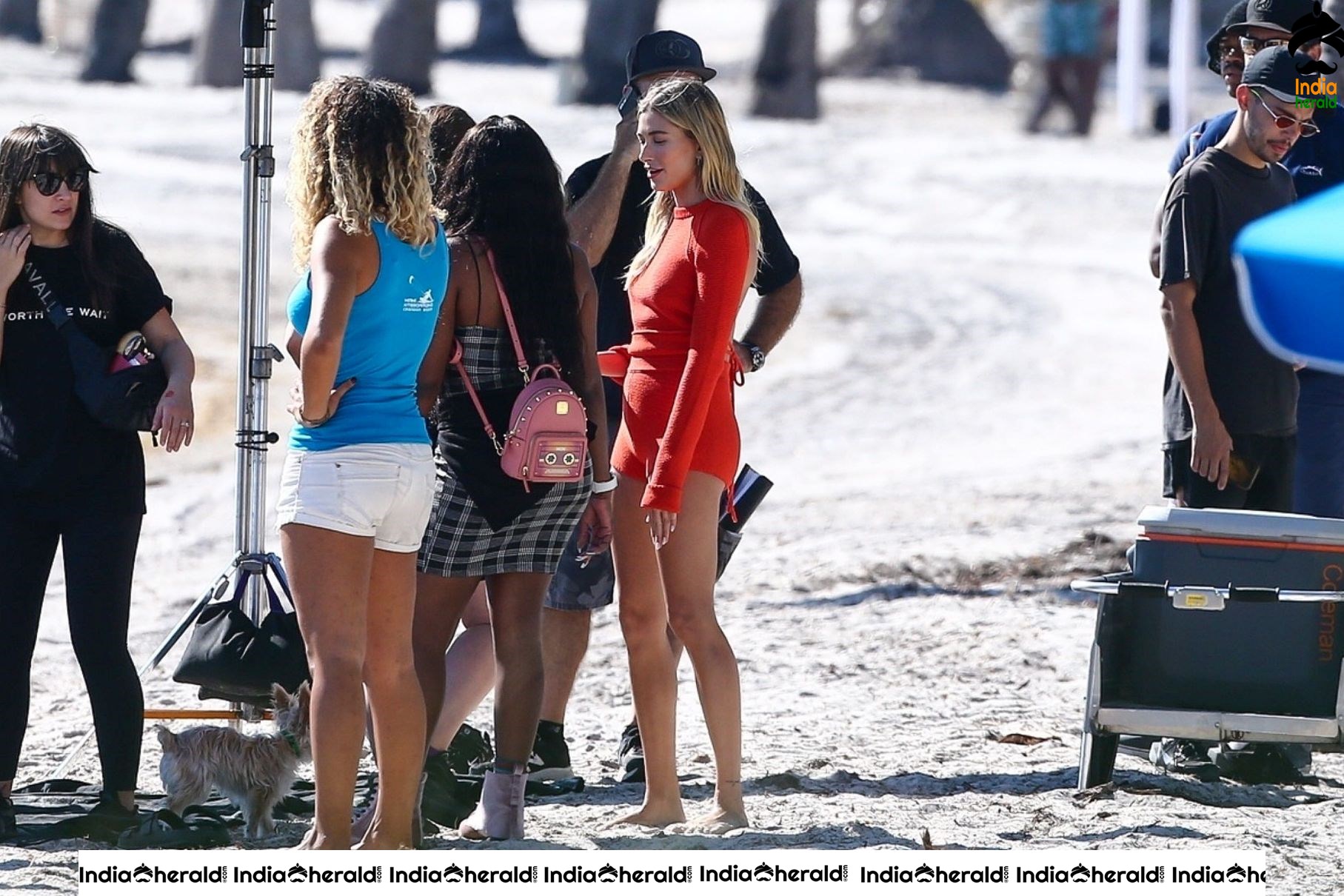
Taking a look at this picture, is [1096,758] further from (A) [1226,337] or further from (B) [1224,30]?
(B) [1224,30]

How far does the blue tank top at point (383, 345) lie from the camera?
13.9ft

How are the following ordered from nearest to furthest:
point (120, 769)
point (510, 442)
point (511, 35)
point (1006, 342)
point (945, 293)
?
point (510, 442) < point (120, 769) < point (1006, 342) < point (945, 293) < point (511, 35)

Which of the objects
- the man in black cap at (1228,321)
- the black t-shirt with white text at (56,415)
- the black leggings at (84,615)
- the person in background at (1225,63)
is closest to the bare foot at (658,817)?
the black leggings at (84,615)

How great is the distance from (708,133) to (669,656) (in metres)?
1.29

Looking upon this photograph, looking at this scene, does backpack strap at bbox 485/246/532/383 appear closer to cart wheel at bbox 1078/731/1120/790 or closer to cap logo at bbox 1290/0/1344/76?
cart wheel at bbox 1078/731/1120/790

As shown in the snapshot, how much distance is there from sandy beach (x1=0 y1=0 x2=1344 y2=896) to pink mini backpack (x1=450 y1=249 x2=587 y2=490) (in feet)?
3.10

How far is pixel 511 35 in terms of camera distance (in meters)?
37.1

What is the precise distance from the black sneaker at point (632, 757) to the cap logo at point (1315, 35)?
106 inches

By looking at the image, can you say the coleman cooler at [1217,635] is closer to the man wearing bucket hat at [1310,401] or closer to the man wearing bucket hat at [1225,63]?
the man wearing bucket hat at [1310,401]

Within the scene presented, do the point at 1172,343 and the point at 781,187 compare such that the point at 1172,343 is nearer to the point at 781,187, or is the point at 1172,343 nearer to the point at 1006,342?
the point at 1006,342

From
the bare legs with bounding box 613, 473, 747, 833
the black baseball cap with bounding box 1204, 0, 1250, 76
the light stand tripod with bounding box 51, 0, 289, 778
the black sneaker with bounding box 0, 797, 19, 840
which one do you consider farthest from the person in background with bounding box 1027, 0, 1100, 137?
the black sneaker with bounding box 0, 797, 19, 840

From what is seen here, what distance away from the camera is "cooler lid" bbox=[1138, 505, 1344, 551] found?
522 centimetres

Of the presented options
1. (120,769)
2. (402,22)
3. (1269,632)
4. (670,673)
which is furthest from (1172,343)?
(402,22)

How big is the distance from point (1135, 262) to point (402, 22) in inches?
474
